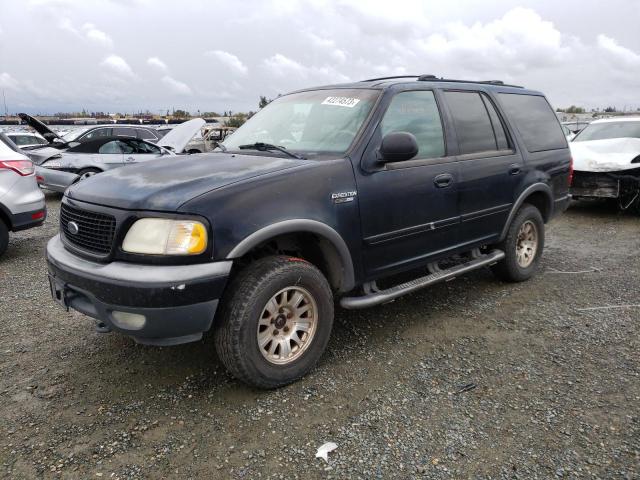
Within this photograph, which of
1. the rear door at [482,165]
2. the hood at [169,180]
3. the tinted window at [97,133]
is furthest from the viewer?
the tinted window at [97,133]

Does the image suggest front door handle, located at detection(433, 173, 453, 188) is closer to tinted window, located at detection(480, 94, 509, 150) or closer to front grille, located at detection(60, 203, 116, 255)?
tinted window, located at detection(480, 94, 509, 150)

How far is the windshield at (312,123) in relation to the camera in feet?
11.6

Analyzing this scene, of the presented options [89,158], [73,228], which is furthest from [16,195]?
[89,158]

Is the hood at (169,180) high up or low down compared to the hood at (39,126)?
down

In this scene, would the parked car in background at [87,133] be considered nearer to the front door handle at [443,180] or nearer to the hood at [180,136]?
the hood at [180,136]

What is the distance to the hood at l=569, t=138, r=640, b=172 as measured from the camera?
8.35 metres

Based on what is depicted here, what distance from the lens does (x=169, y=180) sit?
2963mm

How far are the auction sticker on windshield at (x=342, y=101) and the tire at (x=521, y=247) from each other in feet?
6.81

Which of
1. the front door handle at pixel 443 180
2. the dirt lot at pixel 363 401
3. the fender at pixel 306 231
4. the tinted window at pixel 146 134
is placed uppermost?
the tinted window at pixel 146 134

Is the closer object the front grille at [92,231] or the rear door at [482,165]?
the front grille at [92,231]

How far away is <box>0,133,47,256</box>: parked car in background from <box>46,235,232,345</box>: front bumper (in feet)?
12.5

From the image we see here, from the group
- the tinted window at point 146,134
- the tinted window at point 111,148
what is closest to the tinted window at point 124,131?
the tinted window at point 146,134

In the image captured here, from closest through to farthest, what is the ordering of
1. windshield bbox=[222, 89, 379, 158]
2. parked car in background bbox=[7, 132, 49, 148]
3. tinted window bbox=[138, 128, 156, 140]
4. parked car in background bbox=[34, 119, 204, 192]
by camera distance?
windshield bbox=[222, 89, 379, 158]
parked car in background bbox=[34, 119, 204, 192]
parked car in background bbox=[7, 132, 49, 148]
tinted window bbox=[138, 128, 156, 140]

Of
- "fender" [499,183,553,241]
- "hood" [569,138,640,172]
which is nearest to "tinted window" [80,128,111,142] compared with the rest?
"hood" [569,138,640,172]
